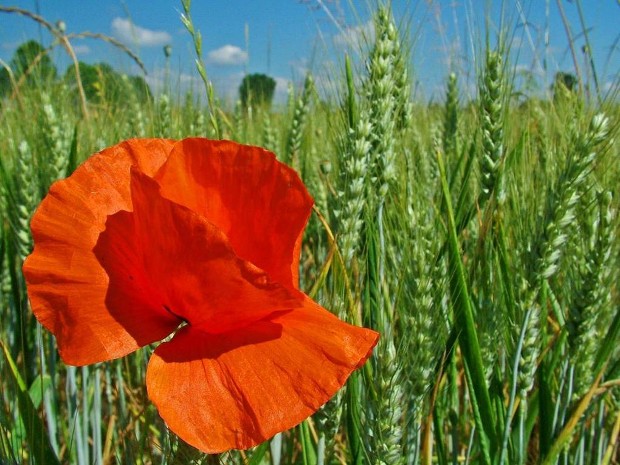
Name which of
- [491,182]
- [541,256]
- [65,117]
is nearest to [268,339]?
[541,256]

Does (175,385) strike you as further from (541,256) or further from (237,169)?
(541,256)

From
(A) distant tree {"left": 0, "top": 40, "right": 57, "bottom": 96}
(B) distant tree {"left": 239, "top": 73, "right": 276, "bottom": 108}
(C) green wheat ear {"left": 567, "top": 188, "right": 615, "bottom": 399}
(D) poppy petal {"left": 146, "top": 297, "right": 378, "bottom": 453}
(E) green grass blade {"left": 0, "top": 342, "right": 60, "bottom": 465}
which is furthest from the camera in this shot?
(B) distant tree {"left": 239, "top": 73, "right": 276, "bottom": 108}

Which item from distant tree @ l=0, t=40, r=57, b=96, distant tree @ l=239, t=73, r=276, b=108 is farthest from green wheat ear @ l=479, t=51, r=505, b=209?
distant tree @ l=239, t=73, r=276, b=108

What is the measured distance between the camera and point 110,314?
0.49 m

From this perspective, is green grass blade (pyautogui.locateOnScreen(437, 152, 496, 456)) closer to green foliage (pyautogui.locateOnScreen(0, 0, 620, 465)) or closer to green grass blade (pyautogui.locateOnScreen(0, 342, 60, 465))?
green foliage (pyautogui.locateOnScreen(0, 0, 620, 465))

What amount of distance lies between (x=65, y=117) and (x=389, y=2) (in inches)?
32.6

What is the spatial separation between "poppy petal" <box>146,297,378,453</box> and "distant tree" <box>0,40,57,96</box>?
112 centimetres

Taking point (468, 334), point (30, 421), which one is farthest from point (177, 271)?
point (468, 334)

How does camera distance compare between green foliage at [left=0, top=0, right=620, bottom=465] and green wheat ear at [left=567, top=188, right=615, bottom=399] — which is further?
green wheat ear at [left=567, top=188, right=615, bottom=399]

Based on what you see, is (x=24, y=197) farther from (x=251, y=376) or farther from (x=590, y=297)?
(x=590, y=297)

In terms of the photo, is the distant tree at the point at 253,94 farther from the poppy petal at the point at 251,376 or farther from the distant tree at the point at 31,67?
the poppy petal at the point at 251,376

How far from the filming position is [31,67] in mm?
1438

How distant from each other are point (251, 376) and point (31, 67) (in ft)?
4.13

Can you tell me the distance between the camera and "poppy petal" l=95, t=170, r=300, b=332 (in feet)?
1.47
